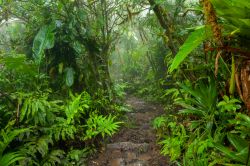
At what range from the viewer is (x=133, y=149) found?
452 cm

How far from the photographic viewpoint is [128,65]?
12031 millimetres

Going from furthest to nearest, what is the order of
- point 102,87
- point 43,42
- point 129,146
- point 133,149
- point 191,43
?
point 102,87, point 43,42, point 129,146, point 133,149, point 191,43

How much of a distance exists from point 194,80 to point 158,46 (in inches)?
211

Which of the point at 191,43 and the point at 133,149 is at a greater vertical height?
the point at 191,43

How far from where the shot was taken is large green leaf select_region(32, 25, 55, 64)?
476 centimetres

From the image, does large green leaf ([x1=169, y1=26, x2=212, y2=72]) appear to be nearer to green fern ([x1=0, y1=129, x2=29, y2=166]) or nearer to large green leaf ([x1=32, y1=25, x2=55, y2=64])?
green fern ([x1=0, y1=129, x2=29, y2=166])

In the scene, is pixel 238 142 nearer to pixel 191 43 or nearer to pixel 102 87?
pixel 191 43

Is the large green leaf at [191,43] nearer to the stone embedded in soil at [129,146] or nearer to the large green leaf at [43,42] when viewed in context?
the stone embedded in soil at [129,146]

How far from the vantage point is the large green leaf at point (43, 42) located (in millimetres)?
4758

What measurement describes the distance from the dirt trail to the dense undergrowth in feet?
0.63

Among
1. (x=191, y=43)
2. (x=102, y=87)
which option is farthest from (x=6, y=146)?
(x=191, y=43)

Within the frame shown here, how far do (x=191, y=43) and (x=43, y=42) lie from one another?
298 cm

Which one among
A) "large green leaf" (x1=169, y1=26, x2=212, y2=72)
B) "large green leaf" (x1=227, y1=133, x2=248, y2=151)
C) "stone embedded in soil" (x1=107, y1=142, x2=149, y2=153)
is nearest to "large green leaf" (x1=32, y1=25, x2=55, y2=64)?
"stone embedded in soil" (x1=107, y1=142, x2=149, y2=153)

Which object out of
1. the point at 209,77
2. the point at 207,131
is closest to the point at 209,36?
the point at 209,77
